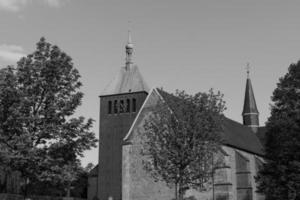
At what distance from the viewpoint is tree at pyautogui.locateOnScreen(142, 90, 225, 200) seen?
76.3ft

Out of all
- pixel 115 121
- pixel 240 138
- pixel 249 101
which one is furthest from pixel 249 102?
pixel 115 121

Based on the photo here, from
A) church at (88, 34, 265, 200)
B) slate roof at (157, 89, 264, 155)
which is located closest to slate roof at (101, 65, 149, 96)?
church at (88, 34, 265, 200)

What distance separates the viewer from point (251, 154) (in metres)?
46.6

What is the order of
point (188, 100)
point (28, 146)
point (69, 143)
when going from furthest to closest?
point (188, 100) < point (69, 143) < point (28, 146)

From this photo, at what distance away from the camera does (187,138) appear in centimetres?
2353

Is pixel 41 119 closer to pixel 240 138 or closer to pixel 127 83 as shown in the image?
pixel 127 83

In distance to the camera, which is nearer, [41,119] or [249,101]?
[41,119]

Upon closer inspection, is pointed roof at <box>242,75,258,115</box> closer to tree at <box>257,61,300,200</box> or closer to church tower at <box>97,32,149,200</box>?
church tower at <box>97,32,149,200</box>

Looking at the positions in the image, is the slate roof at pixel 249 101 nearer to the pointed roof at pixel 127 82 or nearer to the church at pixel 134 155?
the church at pixel 134 155

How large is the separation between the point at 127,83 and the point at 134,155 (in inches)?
459

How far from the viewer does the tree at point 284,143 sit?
87.4ft

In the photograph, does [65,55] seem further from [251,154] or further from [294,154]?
[251,154]

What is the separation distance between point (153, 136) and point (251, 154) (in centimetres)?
2500

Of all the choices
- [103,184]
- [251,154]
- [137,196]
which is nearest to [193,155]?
[137,196]
